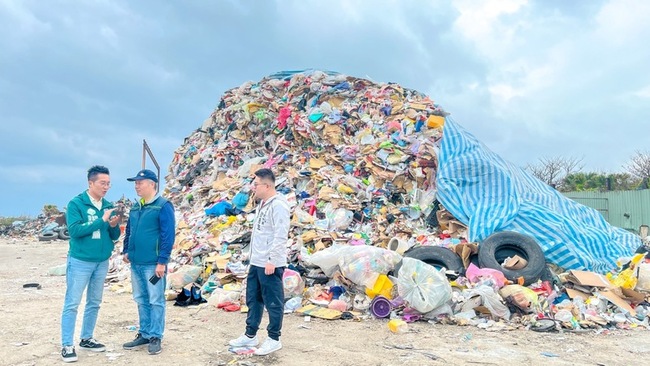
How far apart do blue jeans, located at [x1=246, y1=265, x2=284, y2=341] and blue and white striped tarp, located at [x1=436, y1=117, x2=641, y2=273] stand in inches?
167

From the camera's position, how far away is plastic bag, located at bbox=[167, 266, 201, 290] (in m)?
7.16

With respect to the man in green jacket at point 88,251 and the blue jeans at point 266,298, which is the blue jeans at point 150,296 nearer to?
the man in green jacket at point 88,251

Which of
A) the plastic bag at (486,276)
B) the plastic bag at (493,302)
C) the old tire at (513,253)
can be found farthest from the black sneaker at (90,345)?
the old tire at (513,253)

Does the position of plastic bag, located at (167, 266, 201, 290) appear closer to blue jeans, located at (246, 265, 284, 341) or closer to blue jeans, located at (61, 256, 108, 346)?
blue jeans, located at (61, 256, 108, 346)

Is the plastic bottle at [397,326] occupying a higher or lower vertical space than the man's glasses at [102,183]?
lower

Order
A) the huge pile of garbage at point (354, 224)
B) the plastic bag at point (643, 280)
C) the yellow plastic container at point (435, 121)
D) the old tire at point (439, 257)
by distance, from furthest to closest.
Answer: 1. the yellow plastic container at point (435, 121)
2. the old tire at point (439, 257)
3. the plastic bag at point (643, 280)
4. the huge pile of garbage at point (354, 224)

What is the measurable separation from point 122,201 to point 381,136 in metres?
17.7

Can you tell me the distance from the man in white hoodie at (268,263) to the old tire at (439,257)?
10.3ft

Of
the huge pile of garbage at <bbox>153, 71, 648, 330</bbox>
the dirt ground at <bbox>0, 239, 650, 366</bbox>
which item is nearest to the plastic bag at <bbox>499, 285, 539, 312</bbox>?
the huge pile of garbage at <bbox>153, 71, 648, 330</bbox>

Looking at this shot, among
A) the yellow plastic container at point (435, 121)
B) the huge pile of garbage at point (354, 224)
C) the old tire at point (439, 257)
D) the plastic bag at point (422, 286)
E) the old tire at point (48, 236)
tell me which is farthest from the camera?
the old tire at point (48, 236)

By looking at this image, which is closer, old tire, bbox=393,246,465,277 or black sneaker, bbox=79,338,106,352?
black sneaker, bbox=79,338,106,352

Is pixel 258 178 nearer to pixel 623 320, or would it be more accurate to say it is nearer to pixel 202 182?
pixel 623 320

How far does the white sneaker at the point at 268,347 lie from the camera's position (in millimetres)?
4016

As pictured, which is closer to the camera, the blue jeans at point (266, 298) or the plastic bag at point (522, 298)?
the blue jeans at point (266, 298)
